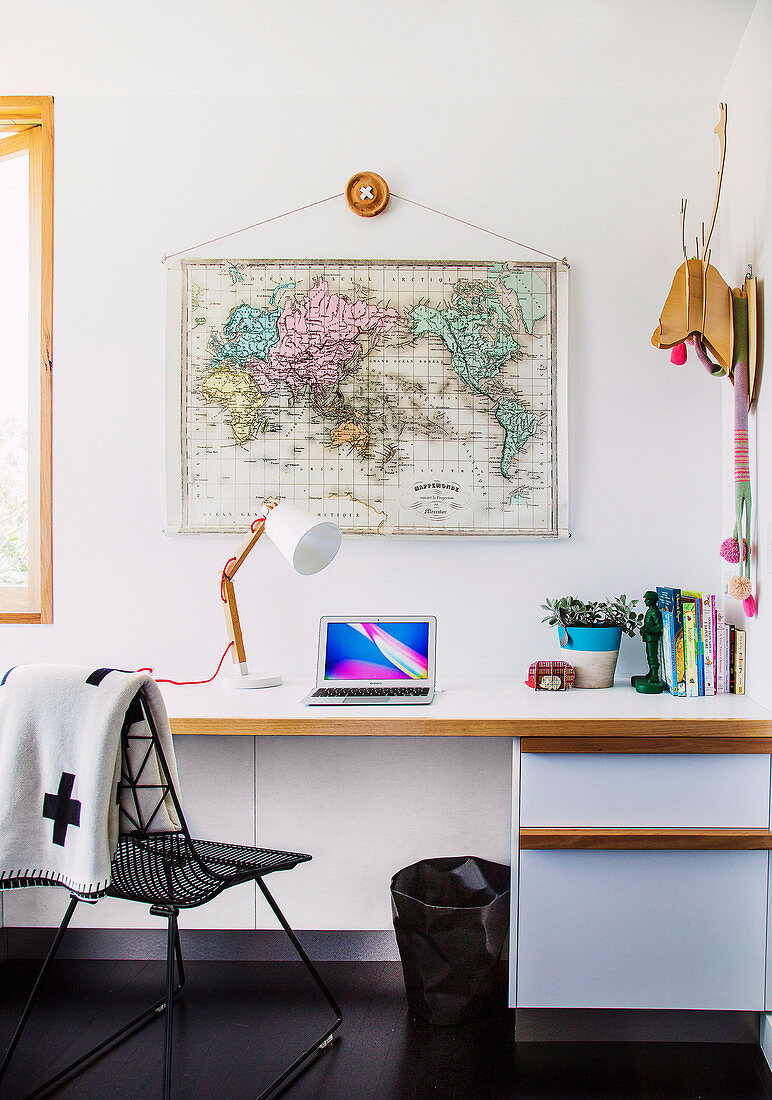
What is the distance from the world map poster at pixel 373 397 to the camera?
237cm

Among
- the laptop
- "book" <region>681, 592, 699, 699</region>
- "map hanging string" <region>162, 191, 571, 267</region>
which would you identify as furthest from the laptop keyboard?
"map hanging string" <region>162, 191, 571, 267</region>

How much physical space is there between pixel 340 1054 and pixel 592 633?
3.84 feet

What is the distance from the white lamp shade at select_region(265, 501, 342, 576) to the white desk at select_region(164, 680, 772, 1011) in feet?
1.34

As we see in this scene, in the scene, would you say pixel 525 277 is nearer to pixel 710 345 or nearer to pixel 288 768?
pixel 710 345

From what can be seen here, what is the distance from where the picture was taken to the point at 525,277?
7.78 ft

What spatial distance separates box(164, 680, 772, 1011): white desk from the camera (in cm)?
182

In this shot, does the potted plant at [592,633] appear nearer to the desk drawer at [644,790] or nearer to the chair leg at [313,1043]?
the desk drawer at [644,790]

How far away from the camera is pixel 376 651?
7.30ft

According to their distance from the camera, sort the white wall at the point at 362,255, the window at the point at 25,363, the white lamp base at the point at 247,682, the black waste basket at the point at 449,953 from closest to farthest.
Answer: the black waste basket at the point at 449,953 → the white lamp base at the point at 247,682 → the white wall at the point at 362,255 → the window at the point at 25,363

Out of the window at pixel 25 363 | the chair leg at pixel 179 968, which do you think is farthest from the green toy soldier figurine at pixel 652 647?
the window at pixel 25 363

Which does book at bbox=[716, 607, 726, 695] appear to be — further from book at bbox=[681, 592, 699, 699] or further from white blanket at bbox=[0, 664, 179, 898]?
white blanket at bbox=[0, 664, 179, 898]

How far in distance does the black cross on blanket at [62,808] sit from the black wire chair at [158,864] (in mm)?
99

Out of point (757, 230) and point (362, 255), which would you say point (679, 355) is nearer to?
point (757, 230)

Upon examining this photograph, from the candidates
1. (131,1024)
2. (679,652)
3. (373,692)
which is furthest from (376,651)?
(131,1024)
